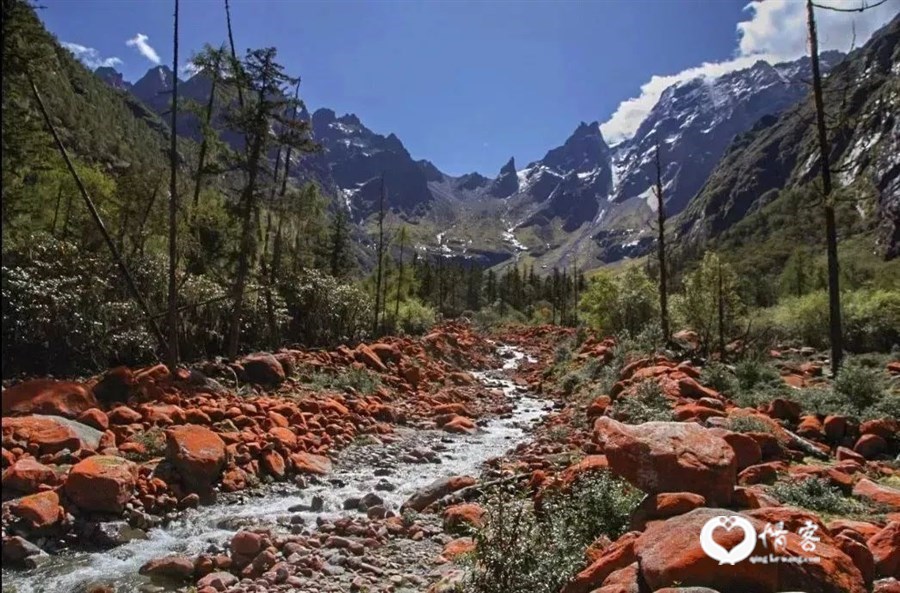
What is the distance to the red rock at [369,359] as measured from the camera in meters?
21.9

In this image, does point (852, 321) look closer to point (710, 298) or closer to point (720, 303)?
point (710, 298)

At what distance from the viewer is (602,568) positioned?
553 centimetres

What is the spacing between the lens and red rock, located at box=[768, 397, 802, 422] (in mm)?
11180

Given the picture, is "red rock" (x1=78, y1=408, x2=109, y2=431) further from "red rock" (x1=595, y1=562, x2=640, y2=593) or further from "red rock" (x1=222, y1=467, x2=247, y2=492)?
"red rock" (x1=595, y1=562, x2=640, y2=593)

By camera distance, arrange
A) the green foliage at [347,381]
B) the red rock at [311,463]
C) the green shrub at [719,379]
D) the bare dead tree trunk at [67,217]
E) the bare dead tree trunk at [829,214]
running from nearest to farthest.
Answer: the red rock at [311,463]
the green shrub at [719,379]
the bare dead tree trunk at [829,214]
the green foliage at [347,381]
the bare dead tree trunk at [67,217]

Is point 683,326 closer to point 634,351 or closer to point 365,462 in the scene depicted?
point 634,351

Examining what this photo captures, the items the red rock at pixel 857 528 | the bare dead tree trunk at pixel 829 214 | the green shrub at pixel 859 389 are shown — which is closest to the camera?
the red rock at pixel 857 528

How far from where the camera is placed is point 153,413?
11.9m

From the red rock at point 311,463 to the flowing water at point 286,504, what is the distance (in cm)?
22

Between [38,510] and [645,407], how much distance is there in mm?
10507

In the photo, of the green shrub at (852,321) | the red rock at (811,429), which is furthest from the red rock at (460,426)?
the green shrub at (852,321)

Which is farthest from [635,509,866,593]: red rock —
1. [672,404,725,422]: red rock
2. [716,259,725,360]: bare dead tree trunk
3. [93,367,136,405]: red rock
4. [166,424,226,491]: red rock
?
[716,259,725,360]: bare dead tree trunk

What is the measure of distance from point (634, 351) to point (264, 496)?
16199mm

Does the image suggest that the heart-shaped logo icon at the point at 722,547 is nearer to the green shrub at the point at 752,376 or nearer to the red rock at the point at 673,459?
the red rock at the point at 673,459
